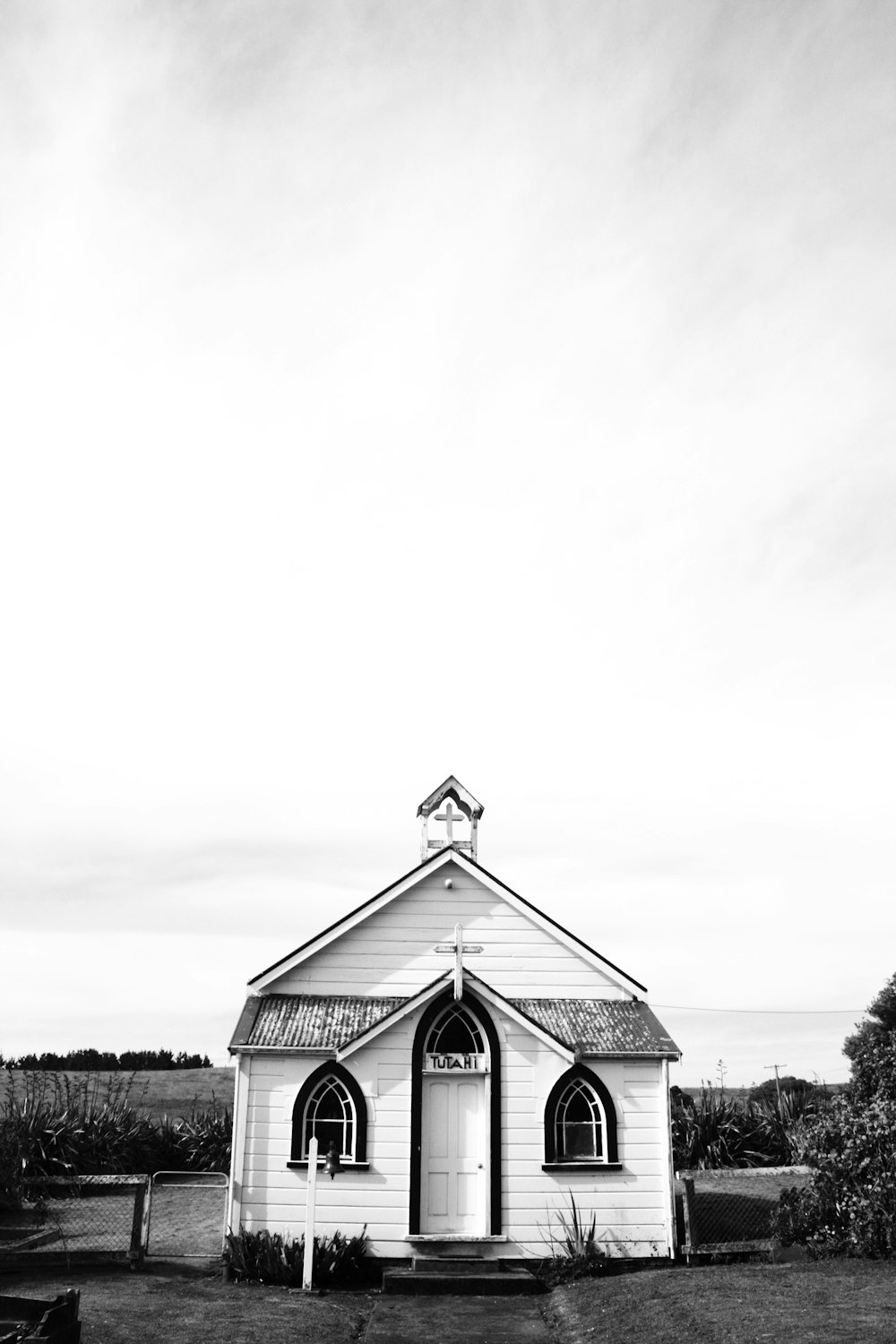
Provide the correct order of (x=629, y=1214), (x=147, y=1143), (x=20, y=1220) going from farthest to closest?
(x=147, y=1143), (x=20, y=1220), (x=629, y=1214)

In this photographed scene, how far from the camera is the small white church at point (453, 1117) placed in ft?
59.3

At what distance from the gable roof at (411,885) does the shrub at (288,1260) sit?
4.09 meters

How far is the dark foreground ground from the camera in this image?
42.0ft

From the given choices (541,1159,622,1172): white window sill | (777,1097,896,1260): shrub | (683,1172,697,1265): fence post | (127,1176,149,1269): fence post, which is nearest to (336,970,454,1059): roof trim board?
(541,1159,622,1172): white window sill

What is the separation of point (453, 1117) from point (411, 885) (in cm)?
390

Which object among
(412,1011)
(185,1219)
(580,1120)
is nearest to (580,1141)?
(580,1120)

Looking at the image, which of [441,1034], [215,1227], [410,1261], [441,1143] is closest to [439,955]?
[441,1034]

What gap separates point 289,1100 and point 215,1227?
20.9 ft

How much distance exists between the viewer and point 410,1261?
58.6 feet

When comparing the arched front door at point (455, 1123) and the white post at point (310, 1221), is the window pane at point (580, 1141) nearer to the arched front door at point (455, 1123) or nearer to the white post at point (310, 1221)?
the arched front door at point (455, 1123)

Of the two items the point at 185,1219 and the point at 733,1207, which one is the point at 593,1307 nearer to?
the point at 733,1207

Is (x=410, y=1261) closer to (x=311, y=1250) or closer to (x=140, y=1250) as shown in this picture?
(x=311, y=1250)

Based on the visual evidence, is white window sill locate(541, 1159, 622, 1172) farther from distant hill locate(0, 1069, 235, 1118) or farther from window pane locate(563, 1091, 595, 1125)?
distant hill locate(0, 1069, 235, 1118)

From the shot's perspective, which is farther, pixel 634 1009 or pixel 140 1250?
pixel 634 1009
